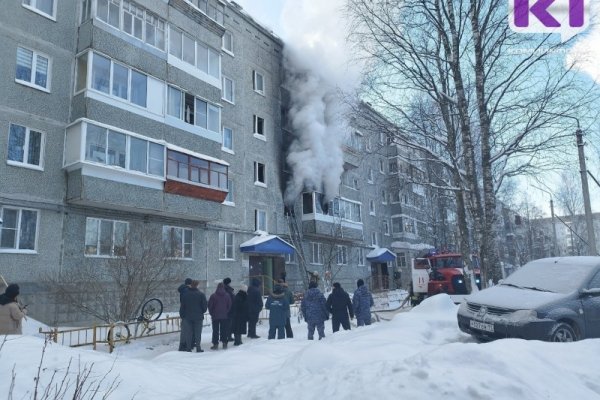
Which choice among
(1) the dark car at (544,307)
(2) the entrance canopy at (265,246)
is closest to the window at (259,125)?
(2) the entrance canopy at (265,246)

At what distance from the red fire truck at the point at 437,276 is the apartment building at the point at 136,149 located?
176 inches

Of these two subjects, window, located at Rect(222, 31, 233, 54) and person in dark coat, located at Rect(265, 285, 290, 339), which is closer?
person in dark coat, located at Rect(265, 285, 290, 339)

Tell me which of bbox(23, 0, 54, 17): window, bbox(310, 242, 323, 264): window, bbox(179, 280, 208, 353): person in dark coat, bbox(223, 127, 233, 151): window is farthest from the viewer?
bbox(310, 242, 323, 264): window

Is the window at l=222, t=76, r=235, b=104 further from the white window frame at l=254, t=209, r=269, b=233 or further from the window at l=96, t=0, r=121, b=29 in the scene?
the window at l=96, t=0, r=121, b=29

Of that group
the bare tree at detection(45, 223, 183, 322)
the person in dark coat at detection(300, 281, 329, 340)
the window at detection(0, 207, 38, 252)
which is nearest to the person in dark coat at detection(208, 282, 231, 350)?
the person in dark coat at detection(300, 281, 329, 340)

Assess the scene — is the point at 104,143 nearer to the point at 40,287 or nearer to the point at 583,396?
the point at 40,287

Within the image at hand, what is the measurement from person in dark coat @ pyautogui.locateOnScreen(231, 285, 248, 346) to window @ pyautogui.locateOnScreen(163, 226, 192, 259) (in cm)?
628

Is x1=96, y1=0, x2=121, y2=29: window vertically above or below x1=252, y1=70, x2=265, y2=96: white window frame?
below

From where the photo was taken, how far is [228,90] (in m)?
23.4

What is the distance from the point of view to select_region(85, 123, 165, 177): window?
1474cm

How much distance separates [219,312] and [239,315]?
79 centimetres

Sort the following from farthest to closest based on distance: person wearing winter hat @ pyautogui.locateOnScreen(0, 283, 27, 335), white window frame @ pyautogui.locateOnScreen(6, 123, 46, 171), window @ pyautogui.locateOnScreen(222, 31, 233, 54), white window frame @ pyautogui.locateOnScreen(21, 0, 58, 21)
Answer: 1. window @ pyautogui.locateOnScreen(222, 31, 233, 54)
2. white window frame @ pyautogui.locateOnScreen(21, 0, 58, 21)
3. white window frame @ pyautogui.locateOnScreen(6, 123, 46, 171)
4. person wearing winter hat @ pyautogui.locateOnScreen(0, 283, 27, 335)

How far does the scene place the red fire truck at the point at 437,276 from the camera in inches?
787

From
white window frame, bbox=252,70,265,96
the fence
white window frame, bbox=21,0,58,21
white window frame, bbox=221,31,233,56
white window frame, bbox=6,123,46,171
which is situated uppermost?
white window frame, bbox=221,31,233,56
